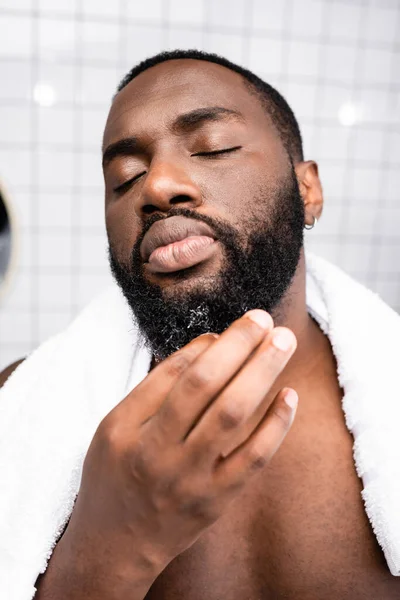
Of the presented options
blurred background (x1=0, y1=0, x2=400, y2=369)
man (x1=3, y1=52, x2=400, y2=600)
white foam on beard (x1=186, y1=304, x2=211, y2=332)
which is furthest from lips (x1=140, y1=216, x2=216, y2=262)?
blurred background (x1=0, y1=0, x2=400, y2=369)

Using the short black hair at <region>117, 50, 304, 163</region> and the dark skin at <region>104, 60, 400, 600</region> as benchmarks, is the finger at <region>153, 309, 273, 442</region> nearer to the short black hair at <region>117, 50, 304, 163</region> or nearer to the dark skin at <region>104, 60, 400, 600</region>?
the dark skin at <region>104, 60, 400, 600</region>

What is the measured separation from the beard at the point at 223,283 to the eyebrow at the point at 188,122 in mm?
148

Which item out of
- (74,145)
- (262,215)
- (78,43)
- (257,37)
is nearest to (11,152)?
(74,145)

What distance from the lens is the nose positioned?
2.28 feet

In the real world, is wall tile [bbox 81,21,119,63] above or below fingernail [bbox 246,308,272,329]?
above

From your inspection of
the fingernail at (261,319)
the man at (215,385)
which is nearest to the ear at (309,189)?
the man at (215,385)

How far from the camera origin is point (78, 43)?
5.07 ft

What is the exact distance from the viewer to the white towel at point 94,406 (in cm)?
65

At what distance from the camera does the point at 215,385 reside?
371 millimetres

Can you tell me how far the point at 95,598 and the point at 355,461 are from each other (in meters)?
0.45

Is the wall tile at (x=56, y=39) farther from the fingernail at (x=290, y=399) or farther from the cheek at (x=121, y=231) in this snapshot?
the fingernail at (x=290, y=399)

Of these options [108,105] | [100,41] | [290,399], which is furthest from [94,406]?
[100,41]

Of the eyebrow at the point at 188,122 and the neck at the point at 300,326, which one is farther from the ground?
the eyebrow at the point at 188,122

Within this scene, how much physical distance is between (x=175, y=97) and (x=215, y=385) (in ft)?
1.93
